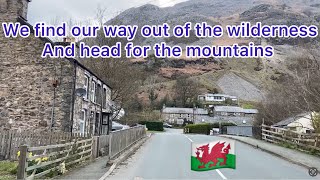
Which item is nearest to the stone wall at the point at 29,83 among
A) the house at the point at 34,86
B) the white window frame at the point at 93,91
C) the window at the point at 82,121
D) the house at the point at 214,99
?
the house at the point at 34,86

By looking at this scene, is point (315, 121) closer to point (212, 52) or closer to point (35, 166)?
point (212, 52)

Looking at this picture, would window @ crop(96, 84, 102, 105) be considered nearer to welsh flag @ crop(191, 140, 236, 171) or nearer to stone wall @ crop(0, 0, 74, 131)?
stone wall @ crop(0, 0, 74, 131)

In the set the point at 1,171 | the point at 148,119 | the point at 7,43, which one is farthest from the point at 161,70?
the point at 1,171

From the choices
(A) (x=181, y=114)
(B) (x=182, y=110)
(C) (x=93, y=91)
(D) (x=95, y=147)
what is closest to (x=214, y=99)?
(B) (x=182, y=110)

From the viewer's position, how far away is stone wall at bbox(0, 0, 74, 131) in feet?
72.8

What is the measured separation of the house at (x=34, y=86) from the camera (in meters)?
Result: 22.1

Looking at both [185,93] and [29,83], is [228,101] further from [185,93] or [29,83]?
[29,83]

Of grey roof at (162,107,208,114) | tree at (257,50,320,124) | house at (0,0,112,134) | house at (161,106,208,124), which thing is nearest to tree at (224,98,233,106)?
grey roof at (162,107,208,114)

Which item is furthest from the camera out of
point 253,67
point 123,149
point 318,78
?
point 253,67

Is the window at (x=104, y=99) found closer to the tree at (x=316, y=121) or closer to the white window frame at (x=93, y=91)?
the white window frame at (x=93, y=91)

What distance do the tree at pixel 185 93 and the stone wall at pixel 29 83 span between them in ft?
297

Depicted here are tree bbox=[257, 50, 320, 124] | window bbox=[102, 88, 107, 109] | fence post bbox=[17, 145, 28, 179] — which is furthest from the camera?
window bbox=[102, 88, 107, 109]

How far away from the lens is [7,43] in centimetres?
2341

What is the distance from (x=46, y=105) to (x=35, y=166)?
40.0ft
